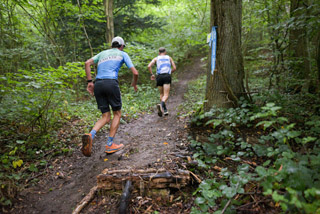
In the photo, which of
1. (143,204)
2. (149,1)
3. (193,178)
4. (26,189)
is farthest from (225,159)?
(149,1)

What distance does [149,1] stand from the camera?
10.9m

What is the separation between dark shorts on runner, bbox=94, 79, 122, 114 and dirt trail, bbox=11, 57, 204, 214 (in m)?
1.06

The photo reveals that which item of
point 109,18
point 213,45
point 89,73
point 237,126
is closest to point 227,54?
point 213,45

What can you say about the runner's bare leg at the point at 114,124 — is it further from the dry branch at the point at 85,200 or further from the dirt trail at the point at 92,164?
the dry branch at the point at 85,200

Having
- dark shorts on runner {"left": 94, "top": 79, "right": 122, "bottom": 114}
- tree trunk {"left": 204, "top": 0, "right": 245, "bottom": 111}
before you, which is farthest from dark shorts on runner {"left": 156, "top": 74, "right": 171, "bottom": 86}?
dark shorts on runner {"left": 94, "top": 79, "right": 122, "bottom": 114}

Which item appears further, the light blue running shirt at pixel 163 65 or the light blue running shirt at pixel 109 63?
the light blue running shirt at pixel 163 65

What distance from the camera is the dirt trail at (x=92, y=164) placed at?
8.71ft

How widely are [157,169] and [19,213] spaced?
6.73ft

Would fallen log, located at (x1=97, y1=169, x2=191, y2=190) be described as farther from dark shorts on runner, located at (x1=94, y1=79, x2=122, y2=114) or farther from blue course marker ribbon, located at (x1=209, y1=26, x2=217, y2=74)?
blue course marker ribbon, located at (x1=209, y1=26, x2=217, y2=74)

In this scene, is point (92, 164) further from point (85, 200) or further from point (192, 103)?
point (192, 103)

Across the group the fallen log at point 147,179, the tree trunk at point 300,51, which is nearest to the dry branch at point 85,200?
the fallen log at point 147,179

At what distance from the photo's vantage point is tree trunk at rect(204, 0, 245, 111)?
3.62m

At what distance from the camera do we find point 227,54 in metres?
3.71

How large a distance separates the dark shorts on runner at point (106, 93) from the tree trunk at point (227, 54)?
2.19m
